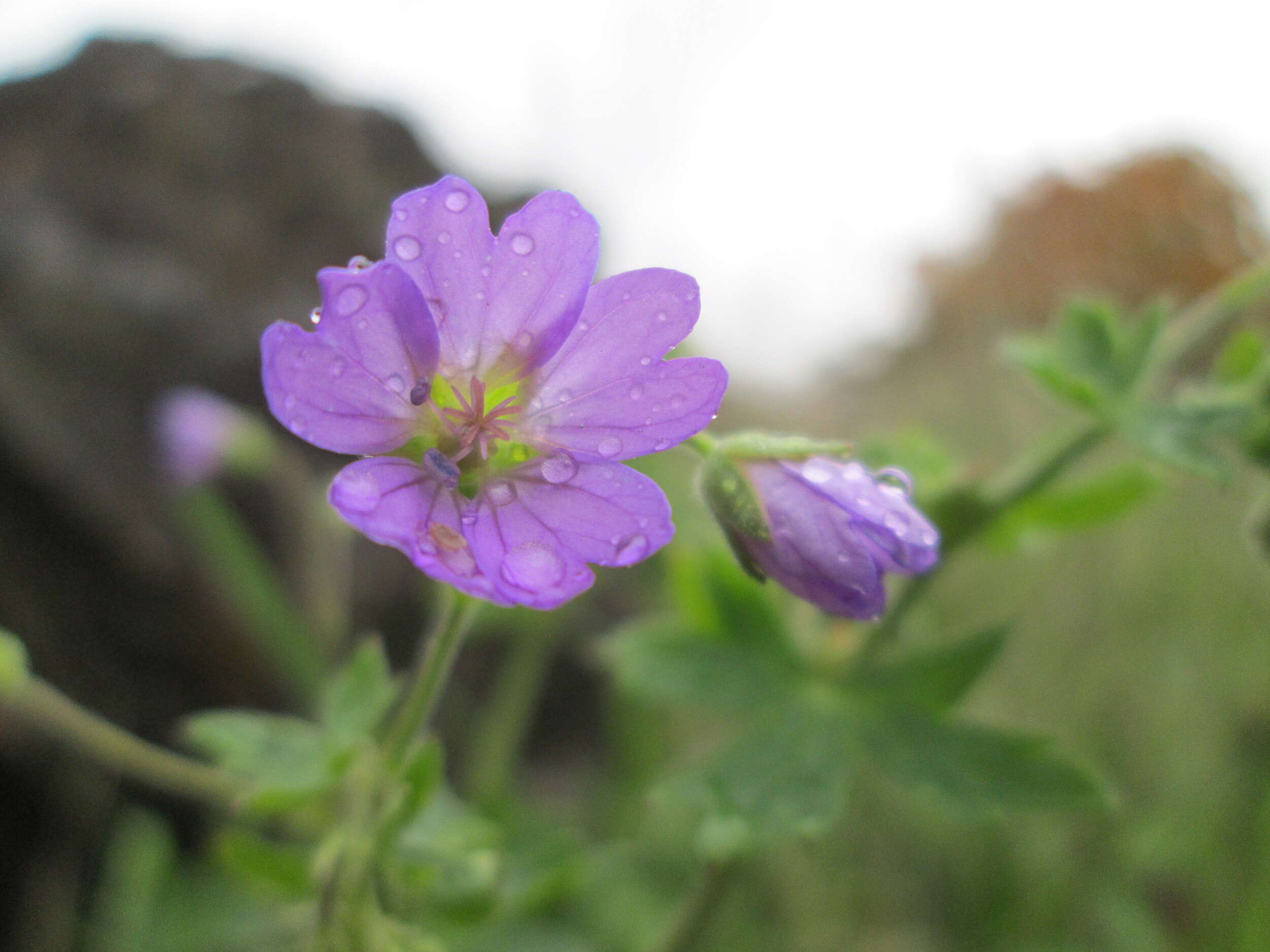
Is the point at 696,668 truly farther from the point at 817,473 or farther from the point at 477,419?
the point at 477,419

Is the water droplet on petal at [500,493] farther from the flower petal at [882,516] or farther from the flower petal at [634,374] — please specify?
the flower petal at [882,516]

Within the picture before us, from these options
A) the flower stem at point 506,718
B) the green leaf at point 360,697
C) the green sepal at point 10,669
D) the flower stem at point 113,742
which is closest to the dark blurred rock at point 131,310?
the flower stem at point 506,718

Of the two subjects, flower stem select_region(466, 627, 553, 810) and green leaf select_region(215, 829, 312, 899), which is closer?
green leaf select_region(215, 829, 312, 899)

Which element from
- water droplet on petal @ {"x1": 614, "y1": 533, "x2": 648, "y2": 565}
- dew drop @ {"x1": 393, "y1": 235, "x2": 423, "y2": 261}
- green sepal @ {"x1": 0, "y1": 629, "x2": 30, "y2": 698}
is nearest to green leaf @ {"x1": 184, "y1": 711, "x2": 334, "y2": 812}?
green sepal @ {"x1": 0, "y1": 629, "x2": 30, "y2": 698}

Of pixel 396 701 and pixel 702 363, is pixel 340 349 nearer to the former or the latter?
pixel 702 363

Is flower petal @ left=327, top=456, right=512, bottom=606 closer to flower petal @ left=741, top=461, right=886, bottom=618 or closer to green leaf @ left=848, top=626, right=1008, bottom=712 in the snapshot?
flower petal @ left=741, top=461, right=886, bottom=618
